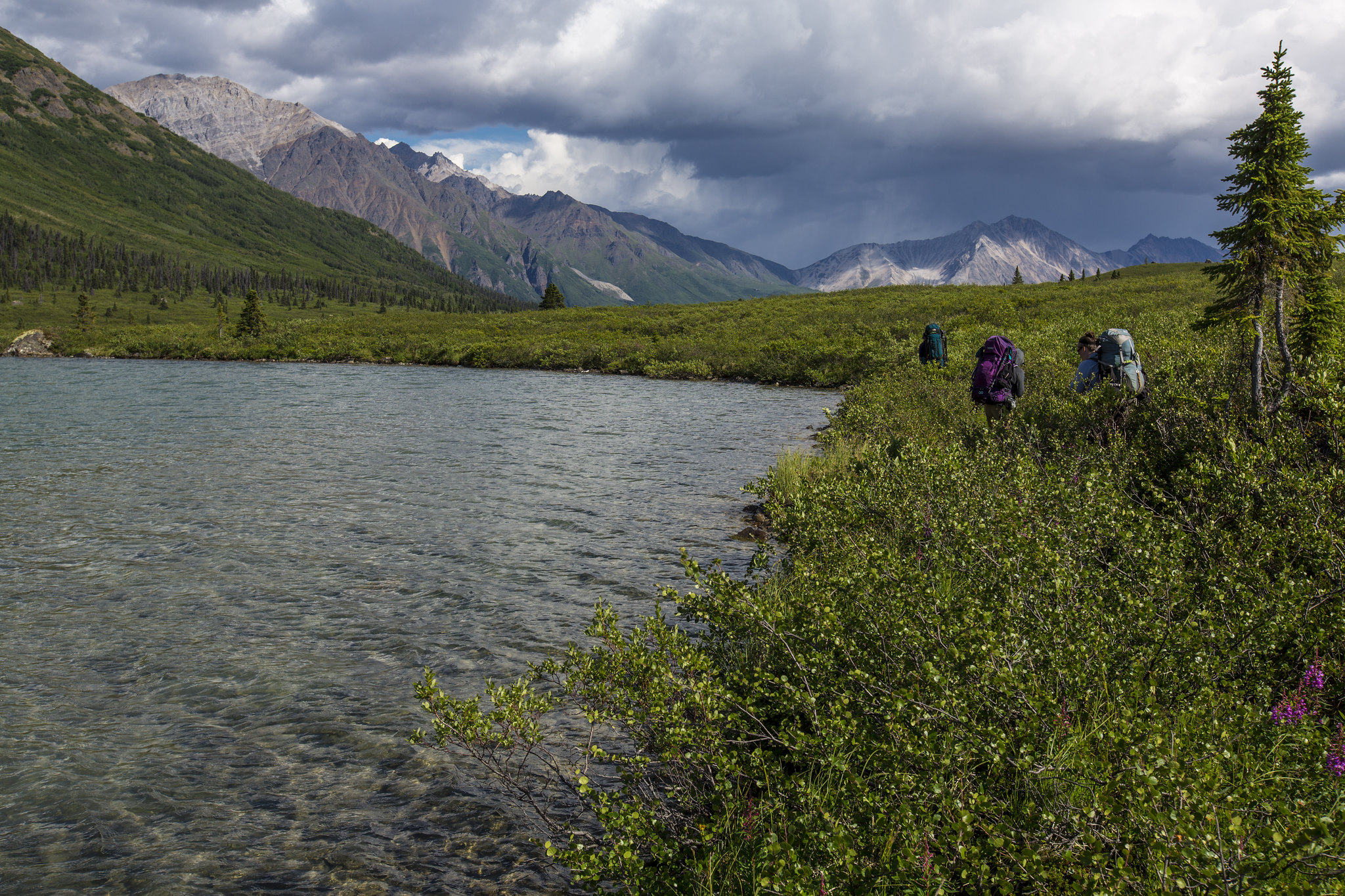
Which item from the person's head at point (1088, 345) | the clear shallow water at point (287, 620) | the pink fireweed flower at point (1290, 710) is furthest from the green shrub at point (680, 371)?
the pink fireweed flower at point (1290, 710)

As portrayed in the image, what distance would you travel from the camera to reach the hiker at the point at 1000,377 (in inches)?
531

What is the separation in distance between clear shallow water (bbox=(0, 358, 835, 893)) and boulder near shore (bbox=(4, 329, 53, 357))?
7162 cm

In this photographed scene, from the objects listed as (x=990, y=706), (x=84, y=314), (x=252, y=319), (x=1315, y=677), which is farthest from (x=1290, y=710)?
(x=84, y=314)

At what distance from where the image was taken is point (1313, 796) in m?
3.03

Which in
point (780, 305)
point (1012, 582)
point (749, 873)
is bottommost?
point (749, 873)

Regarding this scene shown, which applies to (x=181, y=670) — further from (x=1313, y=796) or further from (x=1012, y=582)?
(x=1313, y=796)

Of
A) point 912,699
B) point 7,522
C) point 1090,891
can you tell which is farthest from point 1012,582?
point 7,522

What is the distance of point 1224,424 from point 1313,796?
5.94 metres

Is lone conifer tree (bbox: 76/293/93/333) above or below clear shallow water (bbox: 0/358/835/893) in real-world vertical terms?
above

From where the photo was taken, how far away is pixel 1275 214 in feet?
31.6

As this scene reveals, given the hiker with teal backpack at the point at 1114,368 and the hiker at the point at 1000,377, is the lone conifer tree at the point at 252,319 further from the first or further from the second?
the hiker with teal backpack at the point at 1114,368

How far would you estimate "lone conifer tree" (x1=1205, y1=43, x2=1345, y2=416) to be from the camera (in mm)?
9664

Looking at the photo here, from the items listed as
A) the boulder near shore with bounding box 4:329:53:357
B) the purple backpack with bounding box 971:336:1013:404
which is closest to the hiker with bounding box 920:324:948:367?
the purple backpack with bounding box 971:336:1013:404

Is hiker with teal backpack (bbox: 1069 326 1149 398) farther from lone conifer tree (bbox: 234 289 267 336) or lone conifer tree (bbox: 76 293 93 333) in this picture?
lone conifer tree (bbox: 76 293 93 333)
